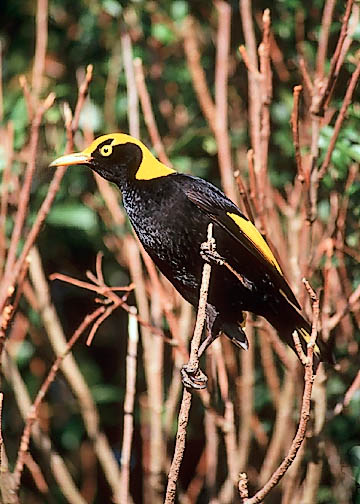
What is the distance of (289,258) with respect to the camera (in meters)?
2.12

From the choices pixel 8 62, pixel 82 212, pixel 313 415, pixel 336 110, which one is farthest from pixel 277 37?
pixel 313 415

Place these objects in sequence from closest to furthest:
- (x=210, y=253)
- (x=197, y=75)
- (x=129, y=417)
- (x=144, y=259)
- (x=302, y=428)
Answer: (x=302, y=428)
(x=210, y=253)
(x=129, y=417)
(x=144, y=259)
(x=197, y=75)

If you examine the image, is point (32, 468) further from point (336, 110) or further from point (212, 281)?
point (336, 110)

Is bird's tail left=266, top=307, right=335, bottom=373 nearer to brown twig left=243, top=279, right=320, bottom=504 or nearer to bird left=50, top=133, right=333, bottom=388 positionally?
bird left=50, top=133, right=333, bottom=388

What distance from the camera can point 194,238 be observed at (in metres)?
1.46

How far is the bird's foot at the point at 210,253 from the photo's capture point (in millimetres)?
1407

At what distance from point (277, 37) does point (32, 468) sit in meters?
1.55

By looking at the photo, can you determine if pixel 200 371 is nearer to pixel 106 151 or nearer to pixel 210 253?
pixel 210 253

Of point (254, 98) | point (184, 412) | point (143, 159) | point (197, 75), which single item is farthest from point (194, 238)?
point (197, 75)

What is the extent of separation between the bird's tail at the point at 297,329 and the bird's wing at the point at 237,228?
0.09 ft

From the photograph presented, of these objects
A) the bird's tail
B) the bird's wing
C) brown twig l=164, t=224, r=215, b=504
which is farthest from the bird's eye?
the bird's tail

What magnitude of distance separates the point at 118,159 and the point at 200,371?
0.41m

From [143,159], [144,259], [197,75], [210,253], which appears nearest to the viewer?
[210,253]

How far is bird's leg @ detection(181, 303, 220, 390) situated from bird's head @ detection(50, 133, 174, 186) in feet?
0.92
